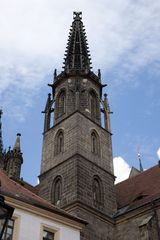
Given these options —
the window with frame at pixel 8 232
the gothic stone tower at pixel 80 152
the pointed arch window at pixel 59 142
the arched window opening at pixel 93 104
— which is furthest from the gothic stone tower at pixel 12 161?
the window with frame at pixel 8 232

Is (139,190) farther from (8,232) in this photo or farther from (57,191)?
(8,232)

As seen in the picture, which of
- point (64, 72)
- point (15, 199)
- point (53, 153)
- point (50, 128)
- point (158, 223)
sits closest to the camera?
point (15, 199)

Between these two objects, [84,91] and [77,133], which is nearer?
[77,133]

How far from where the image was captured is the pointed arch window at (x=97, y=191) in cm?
1879

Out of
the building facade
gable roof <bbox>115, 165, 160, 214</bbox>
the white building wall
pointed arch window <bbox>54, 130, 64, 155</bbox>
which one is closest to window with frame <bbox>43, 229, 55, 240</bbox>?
the white building wall

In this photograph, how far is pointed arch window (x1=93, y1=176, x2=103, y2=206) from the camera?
1879 centimetres

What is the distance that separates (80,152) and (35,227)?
876 cm

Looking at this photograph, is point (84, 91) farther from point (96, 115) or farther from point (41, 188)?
point (41, 188)

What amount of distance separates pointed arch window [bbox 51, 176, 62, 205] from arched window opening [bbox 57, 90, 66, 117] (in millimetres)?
4862

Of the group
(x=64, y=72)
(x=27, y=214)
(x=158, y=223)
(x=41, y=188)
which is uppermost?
(x=64, y=72)

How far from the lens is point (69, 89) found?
23.8 meters

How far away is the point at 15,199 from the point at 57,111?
43.0 ft

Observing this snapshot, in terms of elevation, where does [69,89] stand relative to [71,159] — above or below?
above

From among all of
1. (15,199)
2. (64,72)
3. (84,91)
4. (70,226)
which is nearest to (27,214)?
(15,199)
